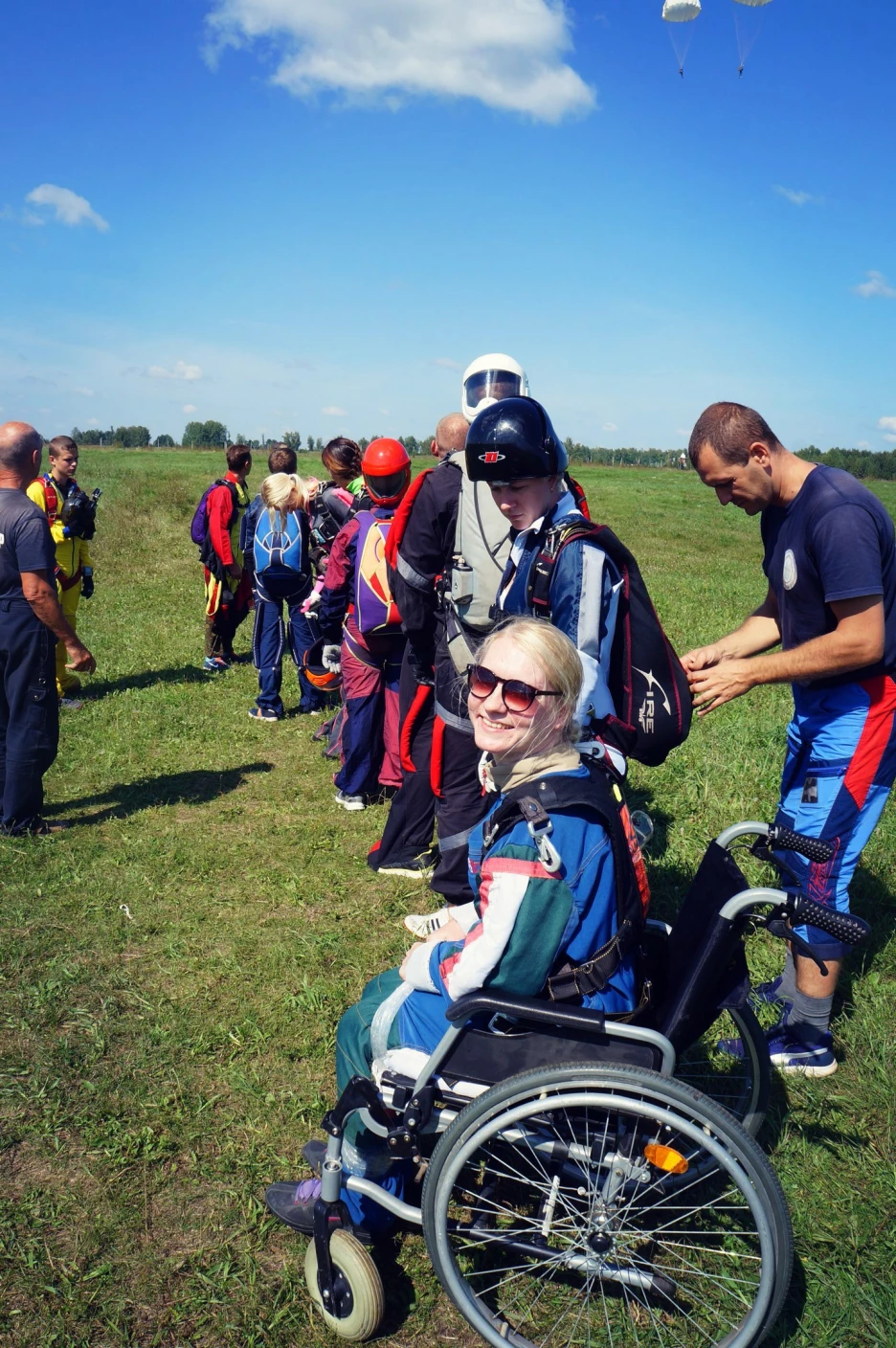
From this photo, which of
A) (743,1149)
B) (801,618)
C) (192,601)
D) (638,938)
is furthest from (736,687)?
(192,601)

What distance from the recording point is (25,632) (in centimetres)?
560

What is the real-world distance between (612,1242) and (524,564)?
207 cm

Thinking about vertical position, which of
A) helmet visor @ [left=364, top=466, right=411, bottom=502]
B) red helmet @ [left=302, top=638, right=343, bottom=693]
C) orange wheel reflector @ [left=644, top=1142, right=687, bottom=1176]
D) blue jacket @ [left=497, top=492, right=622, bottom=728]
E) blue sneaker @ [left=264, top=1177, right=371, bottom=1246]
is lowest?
blue sneaker @ [left=264, top=1177, right=371, bottom=1246]

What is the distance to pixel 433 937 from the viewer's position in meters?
2.76

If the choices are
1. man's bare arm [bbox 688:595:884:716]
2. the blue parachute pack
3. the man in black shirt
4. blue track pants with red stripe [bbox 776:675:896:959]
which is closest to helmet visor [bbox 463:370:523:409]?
man's bare arm [bbox 688:595:884:716]

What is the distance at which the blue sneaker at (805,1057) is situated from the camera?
146 inches

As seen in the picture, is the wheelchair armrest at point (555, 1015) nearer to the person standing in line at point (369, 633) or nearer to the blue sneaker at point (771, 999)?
the blue sneaker at point (771, 999)

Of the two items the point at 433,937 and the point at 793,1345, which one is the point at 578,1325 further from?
the point at 433,937

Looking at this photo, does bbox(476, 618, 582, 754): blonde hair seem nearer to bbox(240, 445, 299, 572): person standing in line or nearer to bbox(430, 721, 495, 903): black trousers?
bbox(430, 721, 495, 903): black trousers

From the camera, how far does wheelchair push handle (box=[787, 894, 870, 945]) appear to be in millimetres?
2080

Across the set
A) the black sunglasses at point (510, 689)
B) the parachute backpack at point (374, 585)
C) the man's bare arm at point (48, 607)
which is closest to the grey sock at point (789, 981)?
the black sunglasses at point (510, 689)

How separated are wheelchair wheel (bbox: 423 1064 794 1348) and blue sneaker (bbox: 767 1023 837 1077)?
28.7 inches

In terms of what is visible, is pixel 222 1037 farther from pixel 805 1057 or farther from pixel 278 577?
pixel 278 577

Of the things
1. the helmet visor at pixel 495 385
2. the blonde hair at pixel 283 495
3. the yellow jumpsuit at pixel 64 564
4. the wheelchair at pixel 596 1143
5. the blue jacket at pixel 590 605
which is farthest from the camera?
the yellow jumpsuit at pixel 64 564
